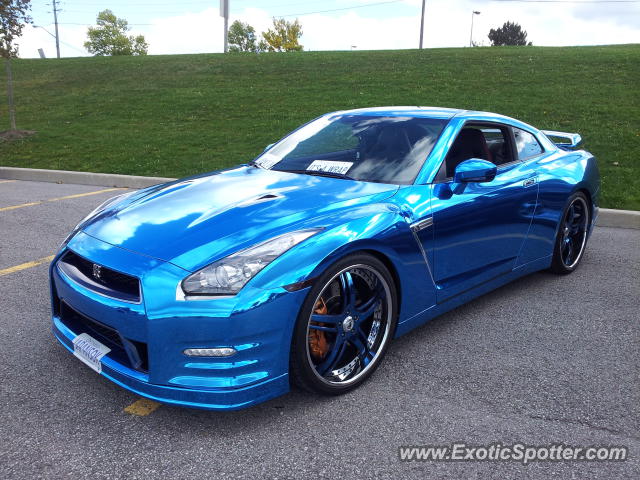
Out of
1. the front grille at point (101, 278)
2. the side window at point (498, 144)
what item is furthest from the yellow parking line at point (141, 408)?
the side window at point (498, 144)

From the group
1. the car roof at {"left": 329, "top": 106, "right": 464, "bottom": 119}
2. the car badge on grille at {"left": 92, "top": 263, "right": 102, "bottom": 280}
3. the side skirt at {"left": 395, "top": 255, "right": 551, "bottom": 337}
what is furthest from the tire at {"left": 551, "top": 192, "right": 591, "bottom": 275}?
the car badge on grille at {"left": 92, "top": 263, "right": 102, "bottom": 280}

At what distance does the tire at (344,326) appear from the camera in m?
2.48

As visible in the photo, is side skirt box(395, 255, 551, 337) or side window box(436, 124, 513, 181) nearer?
side skirt box(395, 255, 551, 337)

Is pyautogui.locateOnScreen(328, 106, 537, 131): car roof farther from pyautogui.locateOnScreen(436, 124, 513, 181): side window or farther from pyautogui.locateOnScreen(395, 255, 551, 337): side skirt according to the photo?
pyautogui.locateOnScreen(395, 255, 551, 337): side skirt

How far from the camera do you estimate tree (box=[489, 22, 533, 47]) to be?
8400 cm

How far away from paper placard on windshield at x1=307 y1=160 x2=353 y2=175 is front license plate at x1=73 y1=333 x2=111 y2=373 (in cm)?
164

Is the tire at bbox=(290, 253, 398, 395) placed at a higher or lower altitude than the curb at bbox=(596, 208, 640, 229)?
higher

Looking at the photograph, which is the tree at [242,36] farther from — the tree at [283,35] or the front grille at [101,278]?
the front grille at [101,278]

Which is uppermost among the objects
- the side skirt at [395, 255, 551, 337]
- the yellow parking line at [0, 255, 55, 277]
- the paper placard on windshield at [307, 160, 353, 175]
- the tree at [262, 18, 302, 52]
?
the tree at [262, 18, 302, 52]

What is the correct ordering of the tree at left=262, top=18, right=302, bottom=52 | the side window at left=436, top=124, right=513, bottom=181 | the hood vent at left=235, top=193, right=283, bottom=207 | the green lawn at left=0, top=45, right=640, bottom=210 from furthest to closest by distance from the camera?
the tree at left=262, top=18, right=302, bottom=52 → the green lawn at left=0, top=45, right=640, bottom=210 → the side window at left=436, top=124, right=513, bottom=181 → the hood vent at left=235, top=193, right=283, bottom=207

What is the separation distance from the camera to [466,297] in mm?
3512

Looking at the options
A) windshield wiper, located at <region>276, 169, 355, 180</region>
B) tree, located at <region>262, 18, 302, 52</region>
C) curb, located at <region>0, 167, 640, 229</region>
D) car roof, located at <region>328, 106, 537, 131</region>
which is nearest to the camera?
windshield wiper, located at <region>276, 169, 355, 180</region>

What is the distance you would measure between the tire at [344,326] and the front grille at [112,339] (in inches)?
25.6

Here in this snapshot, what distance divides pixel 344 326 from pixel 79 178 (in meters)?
8.64
